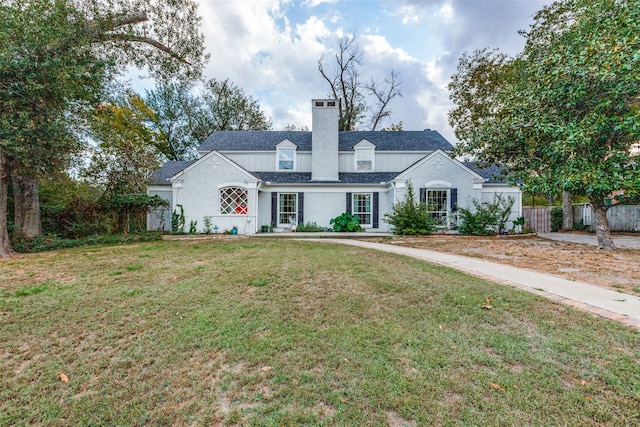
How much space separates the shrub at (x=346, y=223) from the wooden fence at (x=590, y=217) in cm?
1076

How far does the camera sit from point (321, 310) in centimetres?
377

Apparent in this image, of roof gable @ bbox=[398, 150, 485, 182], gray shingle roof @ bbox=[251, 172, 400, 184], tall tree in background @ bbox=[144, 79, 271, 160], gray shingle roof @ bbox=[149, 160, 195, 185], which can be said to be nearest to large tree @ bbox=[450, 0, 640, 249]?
roof gable @ bbox=[398, 150, 485, 182]

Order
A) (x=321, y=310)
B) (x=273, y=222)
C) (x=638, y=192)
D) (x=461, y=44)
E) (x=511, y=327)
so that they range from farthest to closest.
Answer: (x=461, y=44)
(x=273, y=222)
(x=638, y=192)
(x=321, y=310)
(x=511, y=327)

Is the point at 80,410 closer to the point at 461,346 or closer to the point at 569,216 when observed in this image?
the point at 461,346

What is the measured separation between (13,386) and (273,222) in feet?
42.9

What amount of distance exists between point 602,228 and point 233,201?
15219mm

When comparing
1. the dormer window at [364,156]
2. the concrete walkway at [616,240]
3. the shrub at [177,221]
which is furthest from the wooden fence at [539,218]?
the shrub at [177,221]

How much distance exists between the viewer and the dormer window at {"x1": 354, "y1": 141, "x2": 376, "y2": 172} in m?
17.1

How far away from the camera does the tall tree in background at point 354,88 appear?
24.6 metres

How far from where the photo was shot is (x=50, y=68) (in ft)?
26.7

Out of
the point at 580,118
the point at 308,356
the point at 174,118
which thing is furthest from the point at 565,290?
the point at 174,118

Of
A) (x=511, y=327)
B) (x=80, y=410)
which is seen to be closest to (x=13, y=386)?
(x=80, y=410)

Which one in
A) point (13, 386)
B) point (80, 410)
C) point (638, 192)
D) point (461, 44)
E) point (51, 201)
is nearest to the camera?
point (80, 410)

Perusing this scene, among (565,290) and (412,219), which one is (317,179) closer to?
(412,219)
